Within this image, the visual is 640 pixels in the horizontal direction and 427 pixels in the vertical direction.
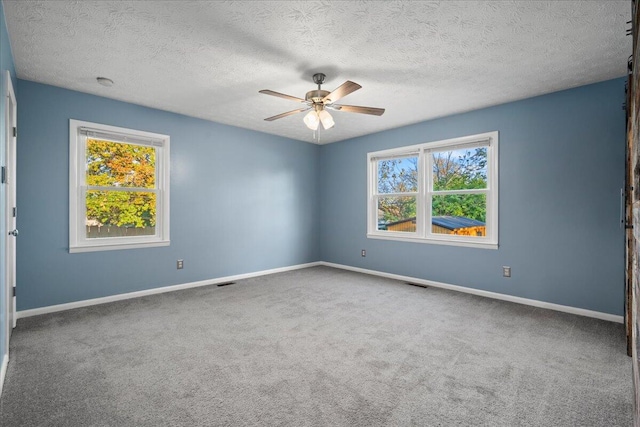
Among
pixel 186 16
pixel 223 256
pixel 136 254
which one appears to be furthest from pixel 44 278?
pixel 186 16

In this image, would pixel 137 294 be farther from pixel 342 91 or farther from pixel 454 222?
pixel 454 222

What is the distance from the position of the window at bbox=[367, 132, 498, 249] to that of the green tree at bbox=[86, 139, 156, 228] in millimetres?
3429

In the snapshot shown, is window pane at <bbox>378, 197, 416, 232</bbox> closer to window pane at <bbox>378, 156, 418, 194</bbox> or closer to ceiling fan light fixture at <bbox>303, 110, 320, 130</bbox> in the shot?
window pane at <bbox>378, 156, 418, 194</bbox>

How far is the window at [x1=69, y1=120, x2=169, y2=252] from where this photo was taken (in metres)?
3.68

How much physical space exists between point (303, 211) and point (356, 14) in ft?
13.8

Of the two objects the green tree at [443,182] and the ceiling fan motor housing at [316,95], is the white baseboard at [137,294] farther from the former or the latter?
the ceiling fan motor housing at [316,95]

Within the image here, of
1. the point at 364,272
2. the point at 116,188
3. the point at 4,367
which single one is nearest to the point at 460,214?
the point at 364,272

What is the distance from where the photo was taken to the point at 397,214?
525 centimetres

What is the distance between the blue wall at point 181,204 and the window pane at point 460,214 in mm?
2454

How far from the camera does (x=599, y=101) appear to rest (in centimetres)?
330

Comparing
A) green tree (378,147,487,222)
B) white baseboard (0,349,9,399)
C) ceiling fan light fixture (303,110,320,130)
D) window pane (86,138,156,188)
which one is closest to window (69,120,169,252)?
window pane (86,138,156,188)

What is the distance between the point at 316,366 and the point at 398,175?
367cm

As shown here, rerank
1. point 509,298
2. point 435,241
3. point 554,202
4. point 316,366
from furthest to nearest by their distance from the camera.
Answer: point 435,241 → point 509,298 → point 554,202 → point 316,366

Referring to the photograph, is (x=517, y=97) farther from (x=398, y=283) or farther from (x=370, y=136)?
(x=398, y=283)
